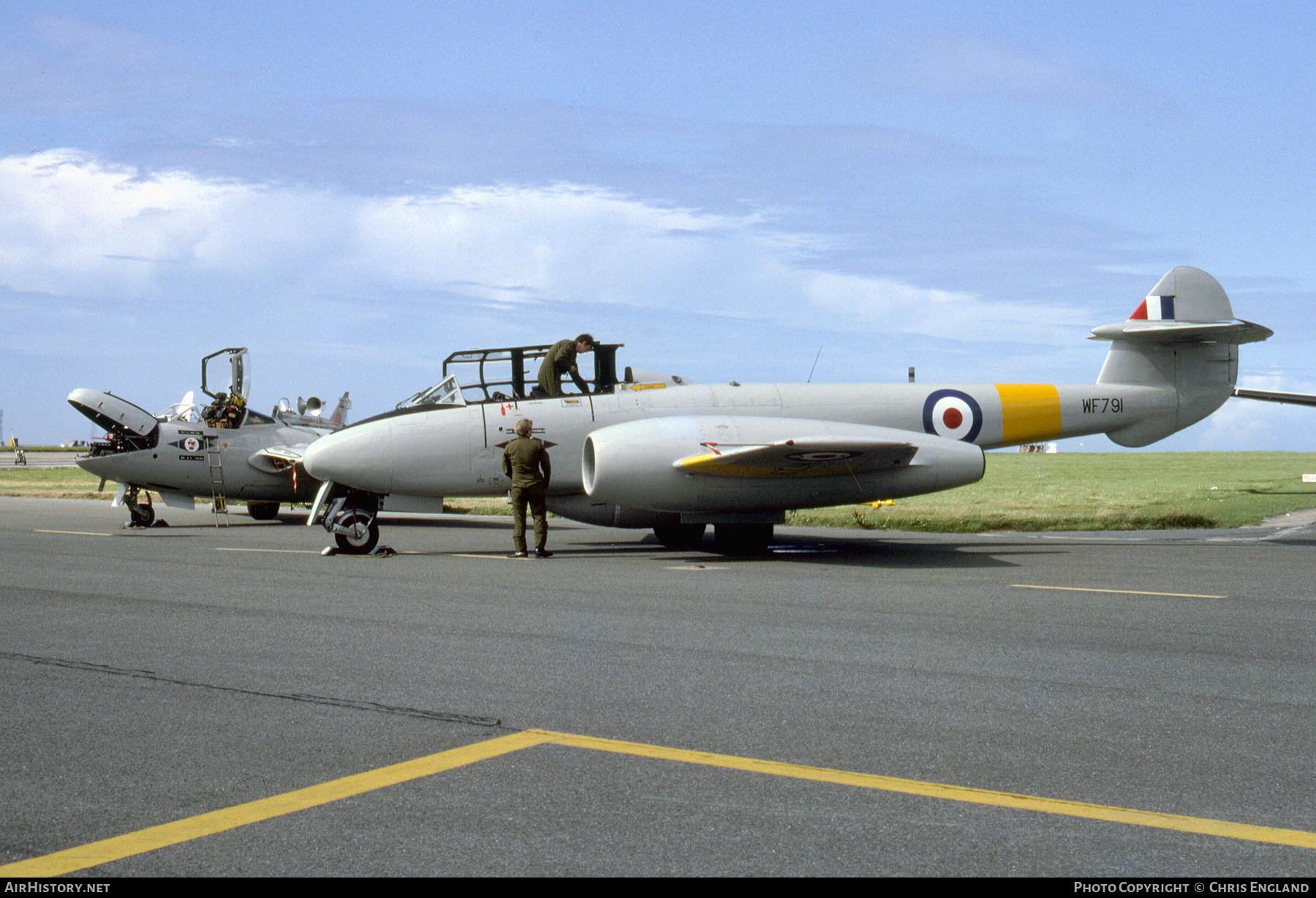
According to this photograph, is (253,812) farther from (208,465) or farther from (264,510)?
(264,510)

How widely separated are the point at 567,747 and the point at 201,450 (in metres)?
18.5

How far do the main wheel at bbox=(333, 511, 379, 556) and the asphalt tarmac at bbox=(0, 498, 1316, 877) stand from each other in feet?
12.2

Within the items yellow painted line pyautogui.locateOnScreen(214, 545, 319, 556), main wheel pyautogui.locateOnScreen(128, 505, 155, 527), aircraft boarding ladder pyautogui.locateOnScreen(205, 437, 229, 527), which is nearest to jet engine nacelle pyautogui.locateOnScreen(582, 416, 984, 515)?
yellow painted line pyautogui.locateOnScreen(214, 545, 319, 556)

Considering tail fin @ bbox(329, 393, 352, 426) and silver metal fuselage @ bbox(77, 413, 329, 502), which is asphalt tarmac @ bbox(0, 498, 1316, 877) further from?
tail fin @ bbox(329, 393, 352, 426)

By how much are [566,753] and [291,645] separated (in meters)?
3.44

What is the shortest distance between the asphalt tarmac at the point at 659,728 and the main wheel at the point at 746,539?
149 inches

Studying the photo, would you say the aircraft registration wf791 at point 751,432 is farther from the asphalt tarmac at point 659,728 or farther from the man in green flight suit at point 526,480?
the asphalt tarmac at point 659,728

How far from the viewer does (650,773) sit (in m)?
4.51

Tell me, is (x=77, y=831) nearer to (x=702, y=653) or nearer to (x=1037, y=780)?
(x=1037, y=780)

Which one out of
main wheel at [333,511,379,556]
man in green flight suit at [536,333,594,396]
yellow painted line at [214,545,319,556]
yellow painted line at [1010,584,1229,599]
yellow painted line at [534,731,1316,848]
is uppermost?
man in green flight suit at [536,333,594,396]

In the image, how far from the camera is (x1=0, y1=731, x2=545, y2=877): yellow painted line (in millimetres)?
3570

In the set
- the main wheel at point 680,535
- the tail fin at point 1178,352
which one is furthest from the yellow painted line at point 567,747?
the tail fin at point 1178,352

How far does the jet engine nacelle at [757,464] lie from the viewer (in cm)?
1372
